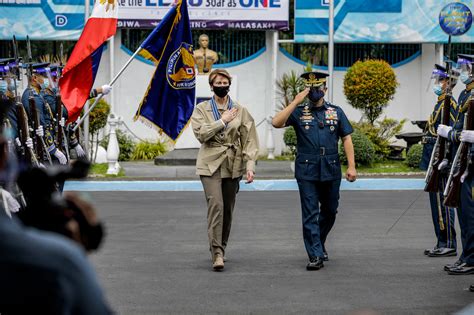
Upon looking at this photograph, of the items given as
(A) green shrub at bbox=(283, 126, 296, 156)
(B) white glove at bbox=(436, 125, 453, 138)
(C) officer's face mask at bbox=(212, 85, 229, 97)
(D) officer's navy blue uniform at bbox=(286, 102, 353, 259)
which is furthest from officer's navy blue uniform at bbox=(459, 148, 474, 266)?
(A) green shrub at bbox=(283, 126, 296, 156)

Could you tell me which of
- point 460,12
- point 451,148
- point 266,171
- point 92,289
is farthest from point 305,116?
point 460,12

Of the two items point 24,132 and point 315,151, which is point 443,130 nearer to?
point 315,151

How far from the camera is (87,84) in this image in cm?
1245

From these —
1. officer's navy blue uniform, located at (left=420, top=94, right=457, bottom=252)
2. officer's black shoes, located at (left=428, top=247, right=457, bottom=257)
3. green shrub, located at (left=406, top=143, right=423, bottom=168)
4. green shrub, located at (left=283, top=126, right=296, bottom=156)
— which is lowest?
green shrub, located at (left=406, top=143, right=423, bottom=168)

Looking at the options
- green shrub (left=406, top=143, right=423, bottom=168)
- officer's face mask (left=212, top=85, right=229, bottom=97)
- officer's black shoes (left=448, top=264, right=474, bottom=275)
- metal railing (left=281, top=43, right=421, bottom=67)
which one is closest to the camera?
officer's black shoes (left=448, top=264, right=474, bottom=275)

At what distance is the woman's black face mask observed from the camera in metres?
9.21

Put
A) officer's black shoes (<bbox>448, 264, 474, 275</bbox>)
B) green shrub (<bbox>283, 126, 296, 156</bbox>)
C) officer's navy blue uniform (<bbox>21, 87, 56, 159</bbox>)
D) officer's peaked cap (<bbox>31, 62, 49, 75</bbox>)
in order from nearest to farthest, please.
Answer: officer's black shoes (<bbox>448, 264, 474, 275</bbox>) → officer's navy blue uniform (<bbox>21, 87, 56, 159</bbox>) → officer's peaked cap (<bbox>31, 62, 49, 75</bbox>) → green shrub (<bbox>283, 126, 296, 156</bbox>)

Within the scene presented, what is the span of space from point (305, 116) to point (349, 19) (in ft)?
40.5

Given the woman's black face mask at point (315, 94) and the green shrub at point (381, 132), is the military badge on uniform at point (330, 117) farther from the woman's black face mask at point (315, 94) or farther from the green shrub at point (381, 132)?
the green shrub at point (381, 132)

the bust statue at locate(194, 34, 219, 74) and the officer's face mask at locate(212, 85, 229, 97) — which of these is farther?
the bust statue at locate(194, 34, 219, 74)

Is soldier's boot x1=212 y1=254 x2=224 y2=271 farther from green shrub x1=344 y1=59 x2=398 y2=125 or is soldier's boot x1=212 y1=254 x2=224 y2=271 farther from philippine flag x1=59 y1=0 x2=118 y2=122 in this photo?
green shrub x1=344 y1=59 x2=398 y2=125

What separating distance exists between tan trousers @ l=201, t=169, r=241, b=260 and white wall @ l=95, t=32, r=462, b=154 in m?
12.1

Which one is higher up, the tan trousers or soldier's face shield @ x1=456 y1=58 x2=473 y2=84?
soldier's face shield @ x1=456 y1=58 x2=473 y2=84

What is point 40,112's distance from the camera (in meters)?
10.3
